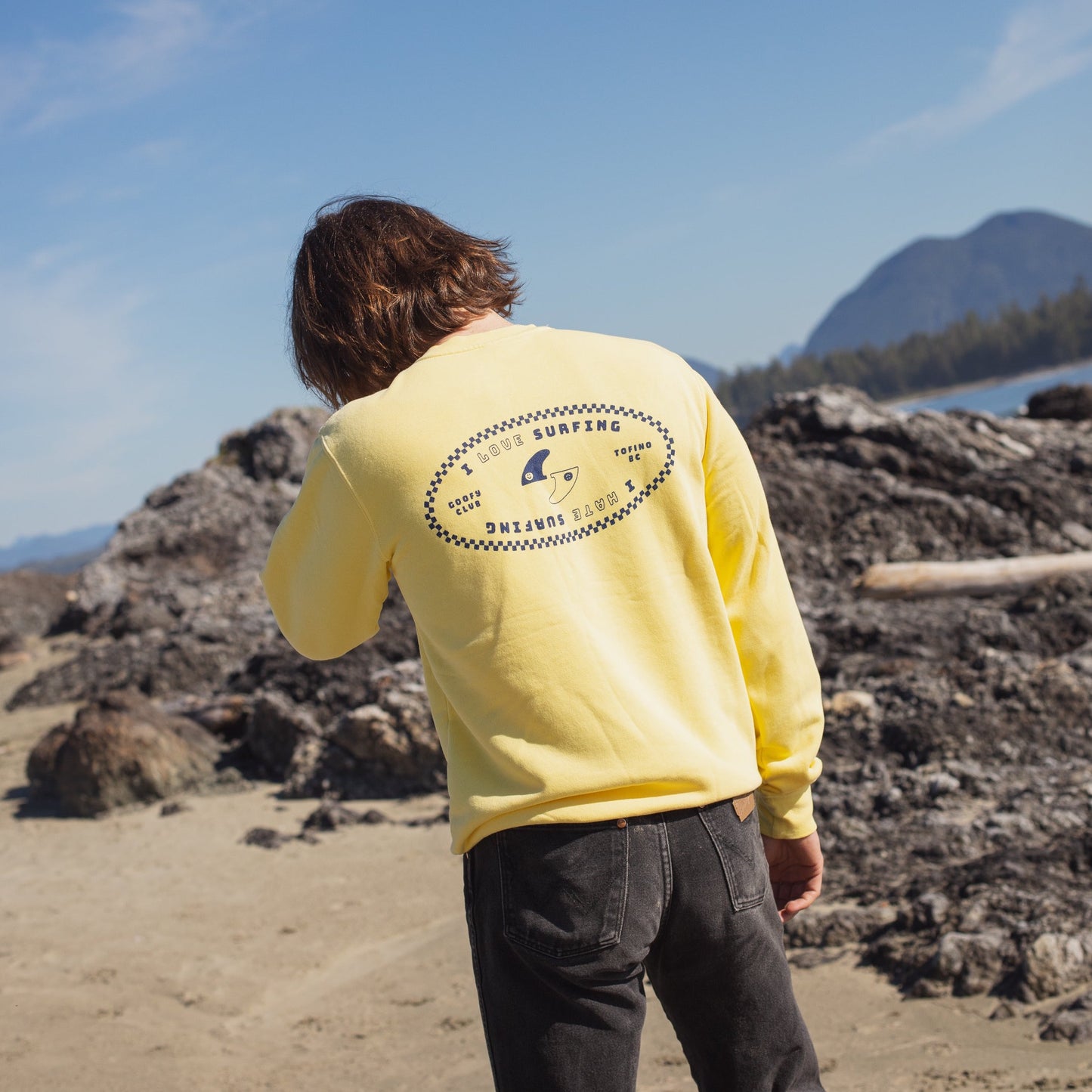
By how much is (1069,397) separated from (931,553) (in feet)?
15.4

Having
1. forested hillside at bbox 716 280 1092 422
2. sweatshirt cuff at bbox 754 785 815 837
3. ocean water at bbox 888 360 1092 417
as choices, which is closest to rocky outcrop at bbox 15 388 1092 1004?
sweatshirt cuff at bbox 754 785 815 837

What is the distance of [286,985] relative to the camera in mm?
3768

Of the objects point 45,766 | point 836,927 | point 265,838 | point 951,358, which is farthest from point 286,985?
point 951,358

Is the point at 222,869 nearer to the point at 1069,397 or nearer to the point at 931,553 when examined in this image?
the point at 931,553

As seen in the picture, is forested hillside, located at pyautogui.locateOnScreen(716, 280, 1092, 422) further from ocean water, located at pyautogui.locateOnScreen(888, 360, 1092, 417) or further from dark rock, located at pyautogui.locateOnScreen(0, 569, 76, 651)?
dark rock, located at pyautogui.locateOnScreen(0, 569, 76, 651)

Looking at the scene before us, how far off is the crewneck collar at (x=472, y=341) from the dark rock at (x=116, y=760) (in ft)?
17.7

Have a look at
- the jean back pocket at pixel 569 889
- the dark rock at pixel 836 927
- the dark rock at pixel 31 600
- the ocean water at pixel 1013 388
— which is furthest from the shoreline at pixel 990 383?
the jean back pocket at pixel 569 889

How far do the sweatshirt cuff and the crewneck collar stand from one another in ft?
2.69

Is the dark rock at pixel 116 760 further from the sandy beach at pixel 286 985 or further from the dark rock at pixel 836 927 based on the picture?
the dark rock at pixel 836 927

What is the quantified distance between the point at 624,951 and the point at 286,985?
2.86 meters

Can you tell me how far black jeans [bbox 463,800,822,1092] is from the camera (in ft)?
4.39

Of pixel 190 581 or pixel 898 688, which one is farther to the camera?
pixel 190 581

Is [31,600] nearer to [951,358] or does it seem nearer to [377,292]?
[377,292]

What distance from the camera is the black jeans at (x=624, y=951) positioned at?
134 cm
